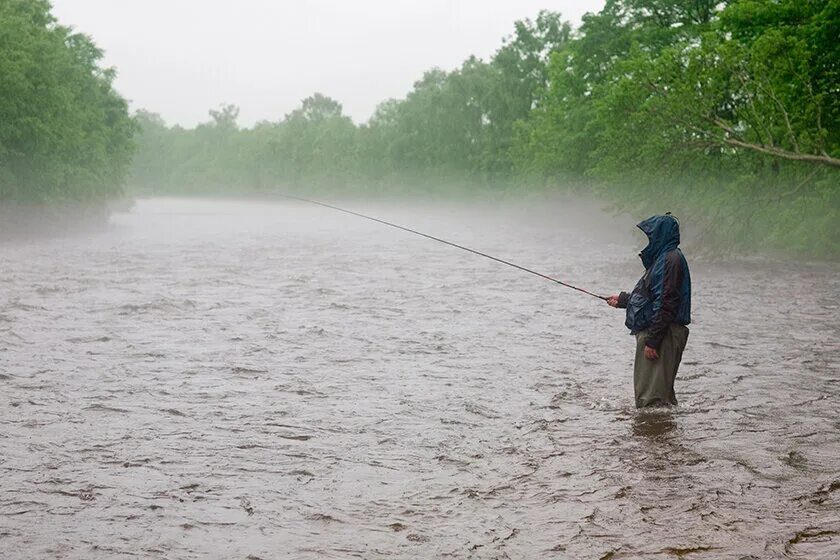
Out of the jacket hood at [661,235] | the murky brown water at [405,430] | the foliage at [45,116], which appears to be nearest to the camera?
the murky brown water at [405,430]

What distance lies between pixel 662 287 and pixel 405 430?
2.92 meters

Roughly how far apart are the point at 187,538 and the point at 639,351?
16.6 feet

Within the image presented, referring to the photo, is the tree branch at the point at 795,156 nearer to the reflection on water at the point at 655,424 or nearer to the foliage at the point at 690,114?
the foliage at the point at 690,114

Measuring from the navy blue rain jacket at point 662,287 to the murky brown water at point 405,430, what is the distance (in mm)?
1054

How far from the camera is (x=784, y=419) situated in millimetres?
10227

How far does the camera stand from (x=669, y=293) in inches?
374

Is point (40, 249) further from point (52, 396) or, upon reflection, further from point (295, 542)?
point (295, 542)

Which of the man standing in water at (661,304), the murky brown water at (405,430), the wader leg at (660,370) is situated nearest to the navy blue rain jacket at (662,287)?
the man standing in water at (661,304)

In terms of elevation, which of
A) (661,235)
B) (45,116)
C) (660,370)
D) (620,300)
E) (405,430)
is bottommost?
(405,430)

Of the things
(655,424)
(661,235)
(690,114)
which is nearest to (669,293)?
(661,235)

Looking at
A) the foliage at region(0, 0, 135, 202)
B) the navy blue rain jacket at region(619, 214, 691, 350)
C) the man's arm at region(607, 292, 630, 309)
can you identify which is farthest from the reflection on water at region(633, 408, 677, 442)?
the foliage at region(0, 0, 135, 202)

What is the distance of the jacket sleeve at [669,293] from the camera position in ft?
31.1

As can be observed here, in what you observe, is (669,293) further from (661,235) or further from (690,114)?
(690,114)

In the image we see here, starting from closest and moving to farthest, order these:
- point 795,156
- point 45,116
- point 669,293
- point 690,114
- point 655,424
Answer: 1. point 669,293
2. point 655,424
3. point 795,156
4. point 690,114
5. point 45,116
